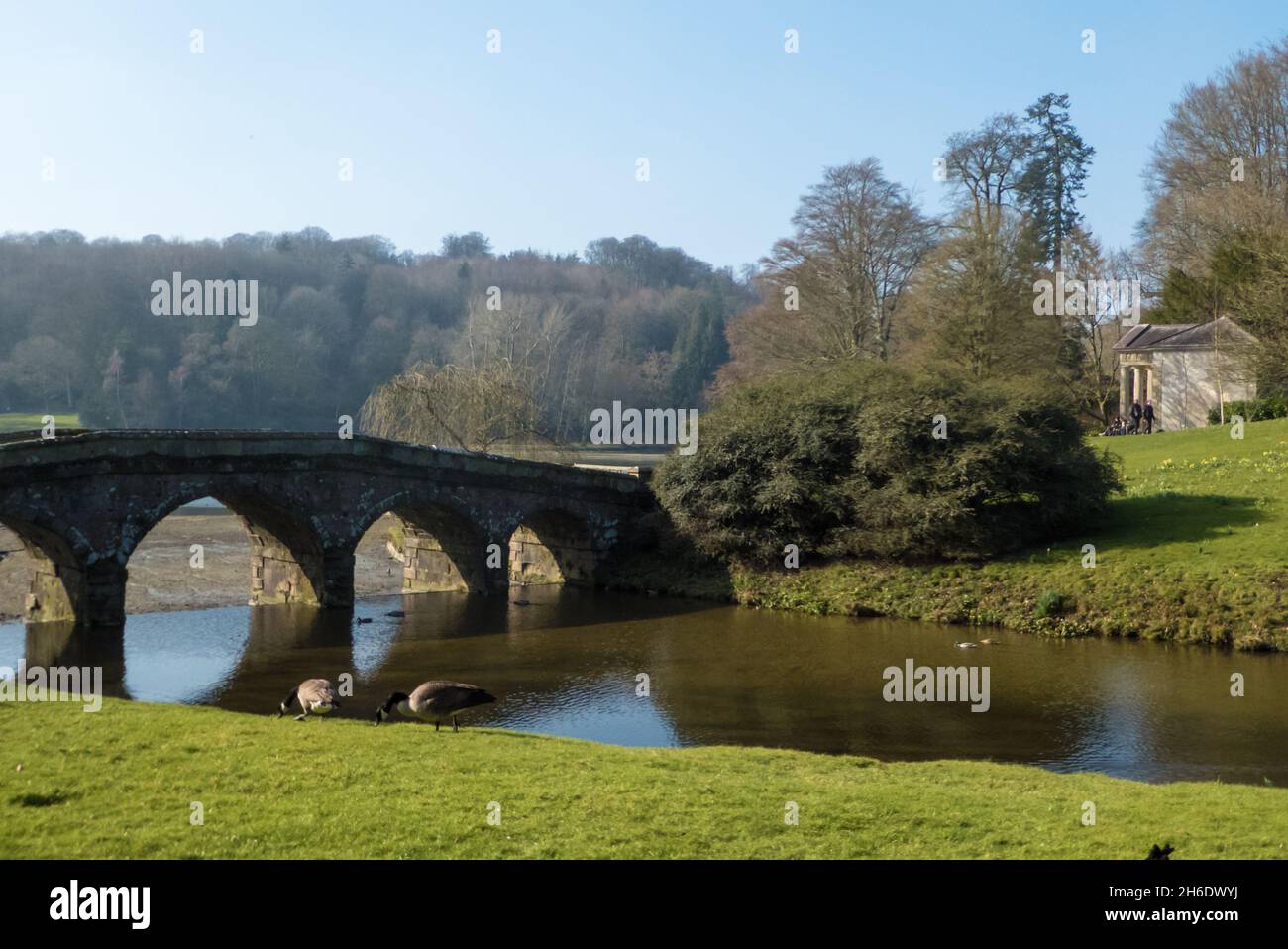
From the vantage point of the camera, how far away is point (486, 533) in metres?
38.2

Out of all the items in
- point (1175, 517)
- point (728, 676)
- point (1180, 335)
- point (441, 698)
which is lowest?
point (728, 676)

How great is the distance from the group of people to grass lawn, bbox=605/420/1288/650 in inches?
613

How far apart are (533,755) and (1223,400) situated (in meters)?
52.0

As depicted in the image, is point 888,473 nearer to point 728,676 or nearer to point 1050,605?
point 1050,605

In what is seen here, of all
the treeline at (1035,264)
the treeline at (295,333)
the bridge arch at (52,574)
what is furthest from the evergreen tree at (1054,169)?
the bridge arch at (52,574)

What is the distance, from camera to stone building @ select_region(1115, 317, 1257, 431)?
56.1 metres

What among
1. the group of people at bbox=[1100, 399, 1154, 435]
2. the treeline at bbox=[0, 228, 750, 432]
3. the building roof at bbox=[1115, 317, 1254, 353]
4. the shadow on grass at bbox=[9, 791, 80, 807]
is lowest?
the shadow on grass at bbox=[9, 791, 80, 807]

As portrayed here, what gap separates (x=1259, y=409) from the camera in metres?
52.9

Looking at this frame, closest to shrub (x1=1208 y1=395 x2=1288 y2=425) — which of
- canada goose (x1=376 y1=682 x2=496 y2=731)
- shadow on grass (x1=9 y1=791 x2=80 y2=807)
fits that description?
canada goose (x1=376 y1=682 x2=496 y2=731)

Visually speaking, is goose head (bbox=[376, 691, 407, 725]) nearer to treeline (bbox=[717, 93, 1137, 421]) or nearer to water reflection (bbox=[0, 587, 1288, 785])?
water reflection (bbox=[0, 587, 1288, 785])

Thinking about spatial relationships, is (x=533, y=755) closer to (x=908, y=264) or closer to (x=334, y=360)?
(x=908, y=264)

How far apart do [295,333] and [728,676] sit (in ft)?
293

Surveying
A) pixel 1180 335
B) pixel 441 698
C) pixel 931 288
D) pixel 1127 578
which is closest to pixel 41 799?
pixel 441 698
